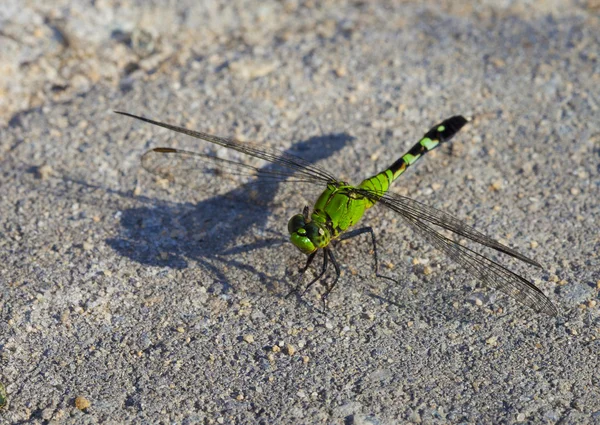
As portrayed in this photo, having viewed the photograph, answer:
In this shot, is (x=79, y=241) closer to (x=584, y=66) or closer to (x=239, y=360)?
(x=239, y=360)

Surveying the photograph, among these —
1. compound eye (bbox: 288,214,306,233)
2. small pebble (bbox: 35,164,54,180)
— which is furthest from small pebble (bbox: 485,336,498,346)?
small pebble (bbox: 35,164,54,180)

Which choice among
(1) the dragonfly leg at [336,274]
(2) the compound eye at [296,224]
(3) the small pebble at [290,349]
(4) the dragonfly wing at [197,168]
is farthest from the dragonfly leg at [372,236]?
(3) the small pebble at [290,349]

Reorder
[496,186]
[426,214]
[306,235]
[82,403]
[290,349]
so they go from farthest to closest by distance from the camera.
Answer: [496,186], [426,214], [306,235], [290,349], [82,403]

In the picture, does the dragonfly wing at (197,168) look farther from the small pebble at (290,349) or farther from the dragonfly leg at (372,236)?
the small pebble at (290,349)

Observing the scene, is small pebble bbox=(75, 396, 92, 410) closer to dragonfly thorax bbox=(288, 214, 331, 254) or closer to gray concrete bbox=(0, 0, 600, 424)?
gray concrete bbox=(0, 0, 600, 424)

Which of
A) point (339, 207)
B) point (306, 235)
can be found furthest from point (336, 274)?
point (339, 207)

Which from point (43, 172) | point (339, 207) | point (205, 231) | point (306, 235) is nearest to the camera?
point (306, 235)

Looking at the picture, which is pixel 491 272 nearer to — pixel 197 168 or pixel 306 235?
pixel 306 235
